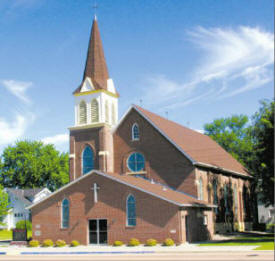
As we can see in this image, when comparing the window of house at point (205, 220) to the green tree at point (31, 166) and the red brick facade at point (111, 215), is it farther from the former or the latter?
the green tree at point (31, 166)

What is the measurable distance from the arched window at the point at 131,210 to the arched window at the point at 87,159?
9.65 metres

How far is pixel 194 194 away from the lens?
40.9 m

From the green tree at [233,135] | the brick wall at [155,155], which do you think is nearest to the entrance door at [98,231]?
the brick wall at [155,155]

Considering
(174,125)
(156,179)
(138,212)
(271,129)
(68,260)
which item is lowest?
(68,260)

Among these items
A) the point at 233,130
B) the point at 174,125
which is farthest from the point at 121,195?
the point at 233,130

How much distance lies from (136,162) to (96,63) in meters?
12.0

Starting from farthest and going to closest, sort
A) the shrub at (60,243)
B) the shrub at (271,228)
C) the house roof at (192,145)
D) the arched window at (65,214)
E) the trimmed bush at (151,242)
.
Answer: the shrub at (271,228), the house roof at (192,145), the arched window at (65,214), the shrub at (60,243), the trimmed bush at (151,242)

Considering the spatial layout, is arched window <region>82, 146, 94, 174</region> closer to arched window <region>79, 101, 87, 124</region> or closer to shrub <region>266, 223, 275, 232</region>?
arched window <region>79, 101, 87, 124</region>

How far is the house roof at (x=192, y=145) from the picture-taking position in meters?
43.2

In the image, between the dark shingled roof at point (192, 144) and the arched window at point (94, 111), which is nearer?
the dark shingled roof at point (192, 144)

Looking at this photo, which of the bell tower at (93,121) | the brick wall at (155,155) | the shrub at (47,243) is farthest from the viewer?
the bell tower at (93,121)

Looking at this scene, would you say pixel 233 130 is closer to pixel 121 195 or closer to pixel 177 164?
pixel 177 164

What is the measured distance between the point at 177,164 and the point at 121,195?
749cm

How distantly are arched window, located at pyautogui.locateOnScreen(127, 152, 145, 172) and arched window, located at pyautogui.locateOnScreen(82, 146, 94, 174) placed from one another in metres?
3.92
